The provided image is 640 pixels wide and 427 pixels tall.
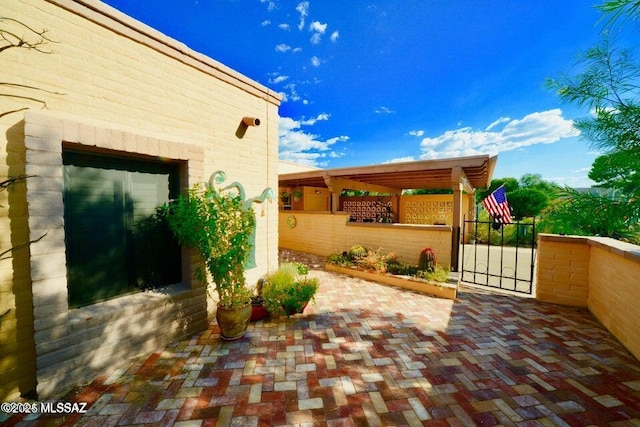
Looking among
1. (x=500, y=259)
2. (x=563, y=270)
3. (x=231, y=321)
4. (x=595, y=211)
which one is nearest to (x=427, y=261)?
(x=563, y=270)

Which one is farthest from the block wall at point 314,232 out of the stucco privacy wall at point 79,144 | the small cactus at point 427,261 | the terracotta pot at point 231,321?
the stucco privacy wall at point 79,144

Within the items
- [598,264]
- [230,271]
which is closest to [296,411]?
[230,271]

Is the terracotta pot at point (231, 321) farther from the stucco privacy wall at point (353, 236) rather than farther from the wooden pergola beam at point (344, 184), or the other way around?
the wooden pergola beam at point (344, 184)

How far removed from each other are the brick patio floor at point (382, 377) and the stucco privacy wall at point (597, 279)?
0.35m

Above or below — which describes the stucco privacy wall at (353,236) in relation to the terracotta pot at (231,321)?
above

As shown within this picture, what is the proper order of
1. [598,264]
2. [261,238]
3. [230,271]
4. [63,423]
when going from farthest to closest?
1. [261,238]
2. [598,264]
3. [230,271]
4. [63,423]

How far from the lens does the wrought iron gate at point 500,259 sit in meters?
6.37

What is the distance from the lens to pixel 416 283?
6.23 meters

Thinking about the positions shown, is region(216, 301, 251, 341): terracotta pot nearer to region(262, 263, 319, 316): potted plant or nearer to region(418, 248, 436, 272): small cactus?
region(262, 263, 319, 316): potted plant

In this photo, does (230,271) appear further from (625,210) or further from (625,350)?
(625,350)

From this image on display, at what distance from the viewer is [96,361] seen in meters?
3.01

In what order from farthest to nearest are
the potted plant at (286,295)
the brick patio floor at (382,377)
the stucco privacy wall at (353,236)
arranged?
1. the stucco privacy wall at (353,236)
2. the potted plant at (286,295)
3. the brick patio floor at (382,377)

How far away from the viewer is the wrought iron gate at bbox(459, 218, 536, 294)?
6.37 metres

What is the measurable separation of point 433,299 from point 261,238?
4.24 metres
